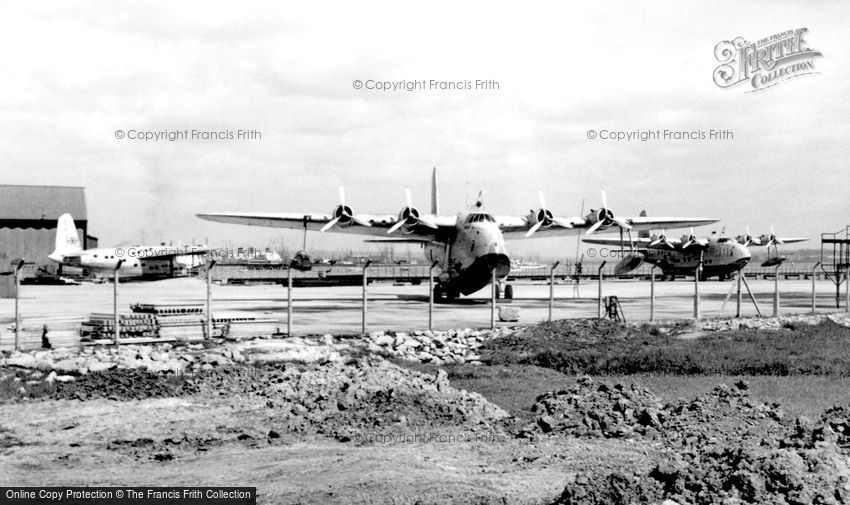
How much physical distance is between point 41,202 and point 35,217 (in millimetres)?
2488

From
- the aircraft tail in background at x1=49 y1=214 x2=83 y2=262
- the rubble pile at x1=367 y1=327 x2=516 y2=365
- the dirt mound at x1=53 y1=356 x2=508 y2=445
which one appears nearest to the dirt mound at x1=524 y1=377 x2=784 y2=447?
the dirt mound at x1=53 y1=356 x2=508 y2=445

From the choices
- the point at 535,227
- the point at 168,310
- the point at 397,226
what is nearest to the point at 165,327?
the point at 168,310

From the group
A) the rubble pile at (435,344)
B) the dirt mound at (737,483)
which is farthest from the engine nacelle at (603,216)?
the dirt mound at (737,483)

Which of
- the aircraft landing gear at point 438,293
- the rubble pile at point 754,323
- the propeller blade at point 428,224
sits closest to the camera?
the rubble pile at point 754,323

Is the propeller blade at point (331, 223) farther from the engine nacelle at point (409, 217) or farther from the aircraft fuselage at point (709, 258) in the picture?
A: the aircraft fuselage at point (709, 258)

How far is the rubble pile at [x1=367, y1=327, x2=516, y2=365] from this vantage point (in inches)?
663

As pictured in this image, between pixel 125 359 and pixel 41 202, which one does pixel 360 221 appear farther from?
pixel 41 202

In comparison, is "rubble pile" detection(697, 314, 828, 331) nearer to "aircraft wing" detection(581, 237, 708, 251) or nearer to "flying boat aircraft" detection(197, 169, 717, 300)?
"flying boat aircraft" detection(197, 169, 717, 300)

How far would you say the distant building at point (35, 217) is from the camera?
70688mm

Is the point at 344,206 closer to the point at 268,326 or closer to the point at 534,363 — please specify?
the point at 268,326

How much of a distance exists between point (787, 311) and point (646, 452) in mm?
24487

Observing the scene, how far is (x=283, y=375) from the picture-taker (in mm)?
12102

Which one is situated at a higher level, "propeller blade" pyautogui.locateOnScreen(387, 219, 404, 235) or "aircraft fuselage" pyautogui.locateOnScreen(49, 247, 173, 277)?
"propeller blade" pyautogui.locateOnScreen(387, 219, 404, 235)

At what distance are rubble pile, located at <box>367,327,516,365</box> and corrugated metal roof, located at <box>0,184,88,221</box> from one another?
65.6m
